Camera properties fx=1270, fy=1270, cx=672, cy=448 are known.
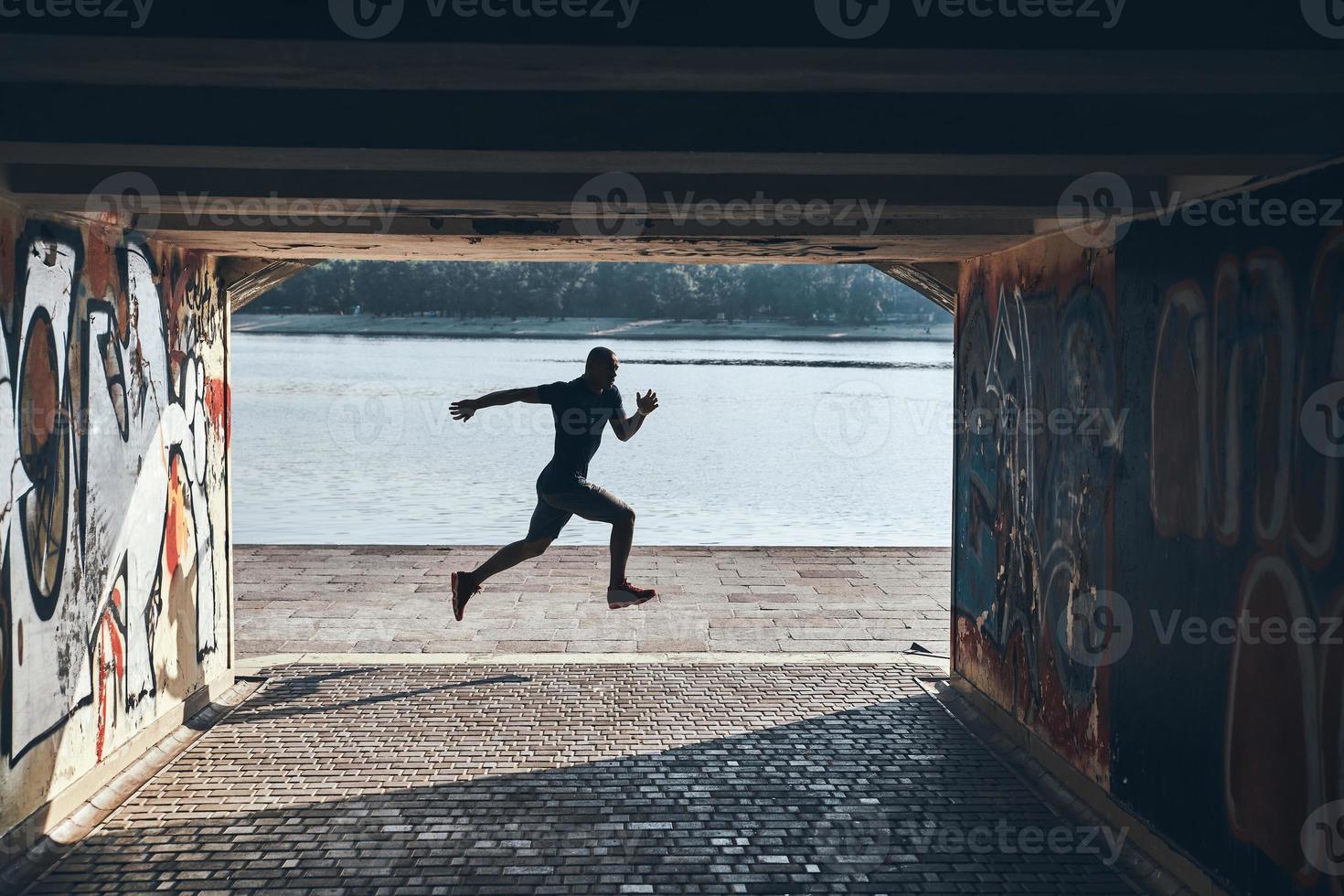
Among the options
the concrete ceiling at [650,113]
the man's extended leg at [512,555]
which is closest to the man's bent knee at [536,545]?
the man's extended leg at [512,555]

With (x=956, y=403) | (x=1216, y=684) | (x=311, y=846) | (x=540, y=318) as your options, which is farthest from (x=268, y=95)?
(x=540, y=318)

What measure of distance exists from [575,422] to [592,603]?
3824 mm

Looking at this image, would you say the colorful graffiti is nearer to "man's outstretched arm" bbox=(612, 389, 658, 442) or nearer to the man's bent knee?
"man's outstretched arm" bbox=(612, 389, 658, 442)

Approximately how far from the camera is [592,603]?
11445 millimetres

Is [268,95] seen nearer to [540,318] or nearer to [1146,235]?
[1146,235]

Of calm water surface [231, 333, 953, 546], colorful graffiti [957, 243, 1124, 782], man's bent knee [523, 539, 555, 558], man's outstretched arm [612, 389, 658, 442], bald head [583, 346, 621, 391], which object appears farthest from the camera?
calm water surface [231, 333, 953, 546]

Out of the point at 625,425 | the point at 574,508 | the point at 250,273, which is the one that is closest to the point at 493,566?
the point at 574,508

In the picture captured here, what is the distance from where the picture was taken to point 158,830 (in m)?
5.96

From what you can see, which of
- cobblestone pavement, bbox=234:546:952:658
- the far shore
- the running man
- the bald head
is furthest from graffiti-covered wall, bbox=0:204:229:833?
the far shore

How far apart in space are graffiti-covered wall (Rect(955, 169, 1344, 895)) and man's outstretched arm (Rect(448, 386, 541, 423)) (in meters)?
2.92

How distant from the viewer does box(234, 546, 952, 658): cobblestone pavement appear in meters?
9.96

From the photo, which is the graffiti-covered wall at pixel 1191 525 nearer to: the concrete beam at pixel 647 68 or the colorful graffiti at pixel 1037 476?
the colorful graffiti at pixel 1037 476

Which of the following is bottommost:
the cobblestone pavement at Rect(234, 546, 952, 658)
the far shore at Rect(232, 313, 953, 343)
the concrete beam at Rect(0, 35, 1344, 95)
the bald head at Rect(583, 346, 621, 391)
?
the cobblestone pavement at Rect(234, 546, 952, 658)

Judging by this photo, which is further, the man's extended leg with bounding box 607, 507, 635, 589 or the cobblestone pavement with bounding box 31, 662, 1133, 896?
the man's extended leg with bounding box 607, 507, 635, 589
